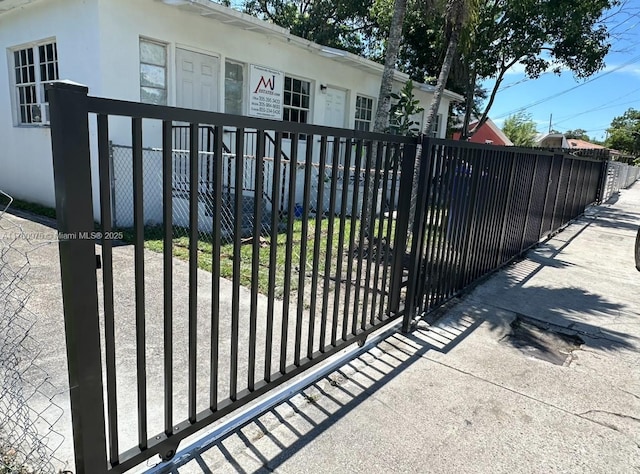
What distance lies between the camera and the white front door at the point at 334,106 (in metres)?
10.6

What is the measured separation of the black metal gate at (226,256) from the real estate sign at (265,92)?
2.62 meters

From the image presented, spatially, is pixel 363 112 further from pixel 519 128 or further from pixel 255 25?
pixel 519 128

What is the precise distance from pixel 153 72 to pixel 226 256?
3824 millimetres

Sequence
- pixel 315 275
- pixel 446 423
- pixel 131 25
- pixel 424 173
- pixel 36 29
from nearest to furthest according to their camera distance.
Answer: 1. pixel 446 423
2. pixel 315 275
3. pixel 424 173
4. pixel 131 25
5. pixel 36 29

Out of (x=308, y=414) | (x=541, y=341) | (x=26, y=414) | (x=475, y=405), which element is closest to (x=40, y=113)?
(x=26, y=414)

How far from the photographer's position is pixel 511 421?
2.60 meters

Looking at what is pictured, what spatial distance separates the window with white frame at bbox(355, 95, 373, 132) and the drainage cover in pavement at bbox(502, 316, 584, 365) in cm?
838

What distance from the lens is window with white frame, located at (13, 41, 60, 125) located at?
24.4 feet

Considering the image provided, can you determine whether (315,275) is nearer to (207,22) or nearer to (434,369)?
(434,369)

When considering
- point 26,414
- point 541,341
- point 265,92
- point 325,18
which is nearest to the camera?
point 26,414

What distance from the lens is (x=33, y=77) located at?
7.83 meters

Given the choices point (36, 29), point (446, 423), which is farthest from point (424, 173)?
point (36, 29)

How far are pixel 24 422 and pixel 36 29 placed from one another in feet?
25.4

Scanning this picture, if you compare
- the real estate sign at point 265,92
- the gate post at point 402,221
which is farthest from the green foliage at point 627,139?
the gate post at point 402,221
